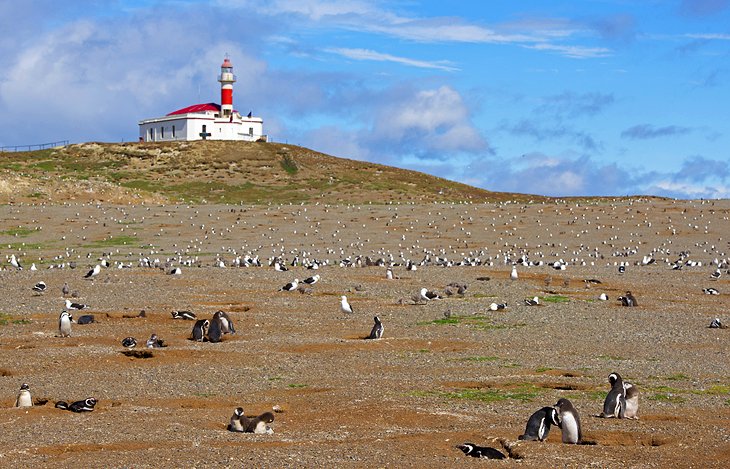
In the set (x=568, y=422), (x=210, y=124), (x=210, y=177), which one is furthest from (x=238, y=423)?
(x=210, y=124)

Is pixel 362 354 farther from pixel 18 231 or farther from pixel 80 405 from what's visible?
pixel 18 231

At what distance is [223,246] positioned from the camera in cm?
4284

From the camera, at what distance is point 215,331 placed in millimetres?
20672

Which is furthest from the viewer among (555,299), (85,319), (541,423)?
(555,299)

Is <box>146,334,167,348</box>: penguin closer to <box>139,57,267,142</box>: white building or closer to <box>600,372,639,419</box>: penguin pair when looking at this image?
<box>600,372,639,419</box>: penguin pair

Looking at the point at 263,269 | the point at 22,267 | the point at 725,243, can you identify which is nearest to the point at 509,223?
the point at 725,243

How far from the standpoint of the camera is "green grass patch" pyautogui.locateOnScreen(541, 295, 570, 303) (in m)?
27.4

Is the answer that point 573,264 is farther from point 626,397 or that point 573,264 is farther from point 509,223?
point 626,397

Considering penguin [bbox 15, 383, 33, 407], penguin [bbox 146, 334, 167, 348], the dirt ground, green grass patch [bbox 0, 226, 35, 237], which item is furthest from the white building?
penguin [bbox 15, 383, 33, 407]

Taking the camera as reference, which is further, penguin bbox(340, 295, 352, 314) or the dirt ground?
penguin bbox(340, 295, 352, 314)

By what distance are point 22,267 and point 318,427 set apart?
2468 cm

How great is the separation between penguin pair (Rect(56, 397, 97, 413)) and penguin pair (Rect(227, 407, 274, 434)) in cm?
216

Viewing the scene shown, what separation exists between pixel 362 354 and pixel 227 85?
272 ft

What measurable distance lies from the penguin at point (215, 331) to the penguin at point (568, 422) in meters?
9.57
